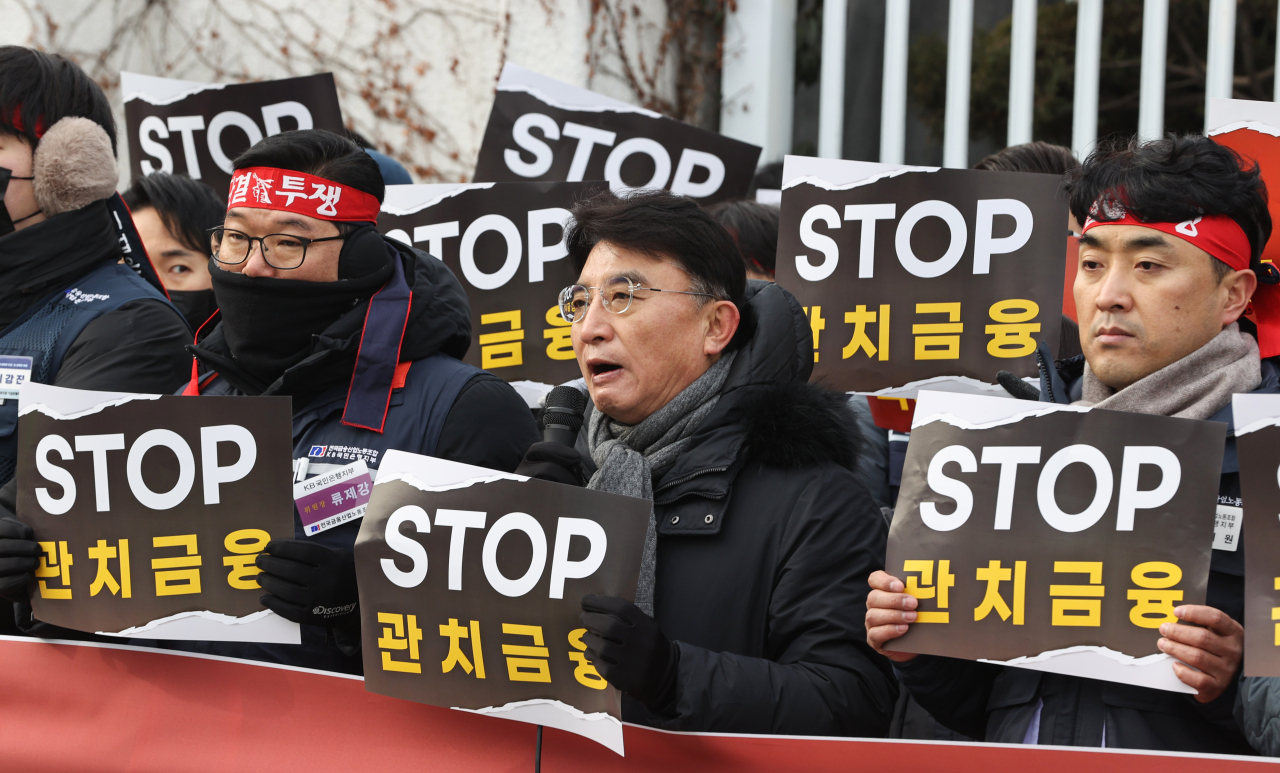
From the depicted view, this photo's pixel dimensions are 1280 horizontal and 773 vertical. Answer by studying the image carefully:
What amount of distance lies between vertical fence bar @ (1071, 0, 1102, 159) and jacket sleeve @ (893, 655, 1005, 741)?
15.2ft

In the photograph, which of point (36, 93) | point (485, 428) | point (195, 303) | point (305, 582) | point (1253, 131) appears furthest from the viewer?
point (195, 303)

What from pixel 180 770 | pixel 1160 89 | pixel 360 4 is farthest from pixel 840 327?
pixel 360 4

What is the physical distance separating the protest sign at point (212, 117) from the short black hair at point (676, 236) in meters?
2.40

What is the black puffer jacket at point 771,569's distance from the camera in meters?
2.17

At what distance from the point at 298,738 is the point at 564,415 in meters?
0.92

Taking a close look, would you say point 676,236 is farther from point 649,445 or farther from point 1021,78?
point 1021,78

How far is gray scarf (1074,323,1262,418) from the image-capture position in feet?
7.35

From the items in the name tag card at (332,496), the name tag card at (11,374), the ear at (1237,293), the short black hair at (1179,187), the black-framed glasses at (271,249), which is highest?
the short black hair at (1179,187)

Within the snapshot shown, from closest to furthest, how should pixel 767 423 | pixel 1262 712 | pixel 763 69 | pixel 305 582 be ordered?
pixel 1262 712 < pixel 305 582 < pixel 767 423 < pixel 763 69

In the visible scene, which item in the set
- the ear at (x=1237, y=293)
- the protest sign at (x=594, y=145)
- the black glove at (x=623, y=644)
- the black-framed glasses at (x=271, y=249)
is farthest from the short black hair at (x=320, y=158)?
the ear at (x=1237, y=293)

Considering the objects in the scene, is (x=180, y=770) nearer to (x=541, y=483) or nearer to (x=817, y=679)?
(x=541, y=483)

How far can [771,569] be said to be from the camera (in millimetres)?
2352

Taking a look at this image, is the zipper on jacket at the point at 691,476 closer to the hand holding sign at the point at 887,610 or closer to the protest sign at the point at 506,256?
the hand holding sign at the point at 887,610

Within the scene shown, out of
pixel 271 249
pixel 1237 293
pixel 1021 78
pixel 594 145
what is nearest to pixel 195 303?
pixel 594 145
